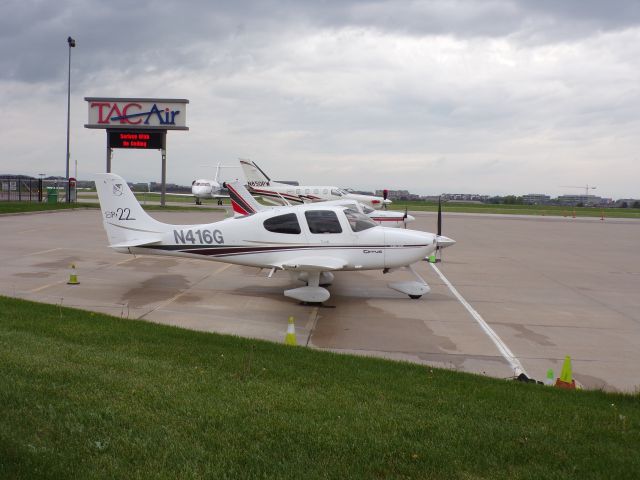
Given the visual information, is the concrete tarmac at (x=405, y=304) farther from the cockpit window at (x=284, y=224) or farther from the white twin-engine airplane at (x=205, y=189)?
the white twin-engine airplane at (x=205, y=189)

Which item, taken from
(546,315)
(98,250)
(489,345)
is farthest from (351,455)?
(98,250)

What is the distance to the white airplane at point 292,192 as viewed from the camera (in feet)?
124

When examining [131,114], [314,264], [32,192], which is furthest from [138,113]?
[314,264]

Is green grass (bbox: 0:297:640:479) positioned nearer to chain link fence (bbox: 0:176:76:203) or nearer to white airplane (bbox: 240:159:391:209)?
white airplane (bbox: 240:159:391:209)

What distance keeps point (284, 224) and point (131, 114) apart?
32.8 metres

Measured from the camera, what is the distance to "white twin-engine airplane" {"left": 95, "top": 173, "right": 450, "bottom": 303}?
11.7m

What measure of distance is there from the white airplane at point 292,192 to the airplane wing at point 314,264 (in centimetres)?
2403

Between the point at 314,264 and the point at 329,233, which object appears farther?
the point at 329,233

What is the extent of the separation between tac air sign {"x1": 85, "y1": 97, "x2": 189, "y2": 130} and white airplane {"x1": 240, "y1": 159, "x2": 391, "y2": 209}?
18.6 ft

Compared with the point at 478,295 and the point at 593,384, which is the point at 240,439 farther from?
the point at 478,295

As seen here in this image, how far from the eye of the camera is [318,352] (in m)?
7.29

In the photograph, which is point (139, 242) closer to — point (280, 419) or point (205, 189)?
point (280, 419)

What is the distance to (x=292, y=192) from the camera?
3938 cm

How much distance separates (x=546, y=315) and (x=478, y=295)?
207cm
